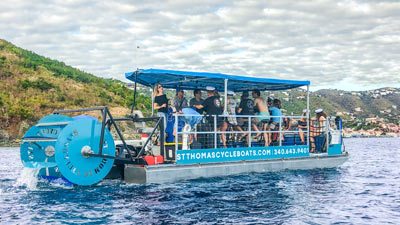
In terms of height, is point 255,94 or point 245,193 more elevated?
point 255,94

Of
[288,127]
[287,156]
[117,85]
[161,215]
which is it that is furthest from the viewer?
[117,85]

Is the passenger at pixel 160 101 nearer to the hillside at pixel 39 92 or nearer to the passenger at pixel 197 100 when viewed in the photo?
the passenger at pixel 197 100

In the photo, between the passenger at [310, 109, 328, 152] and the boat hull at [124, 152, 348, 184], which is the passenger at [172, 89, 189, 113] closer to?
the boat hull at [124, 152, 348, 184]

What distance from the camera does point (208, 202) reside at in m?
8.99

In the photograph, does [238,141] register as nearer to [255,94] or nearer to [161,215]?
[255,94]

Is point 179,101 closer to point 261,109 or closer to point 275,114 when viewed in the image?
point 261,109

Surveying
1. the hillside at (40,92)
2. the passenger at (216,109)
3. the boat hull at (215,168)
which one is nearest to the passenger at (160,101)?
the passenger at (216,109)

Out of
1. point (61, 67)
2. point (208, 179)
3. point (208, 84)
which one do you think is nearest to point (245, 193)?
point (208, 179)

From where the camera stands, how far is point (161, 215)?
782 centimetres

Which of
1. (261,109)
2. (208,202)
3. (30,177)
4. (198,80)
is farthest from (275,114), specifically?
(30,177)

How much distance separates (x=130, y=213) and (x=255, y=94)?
722 centimetres

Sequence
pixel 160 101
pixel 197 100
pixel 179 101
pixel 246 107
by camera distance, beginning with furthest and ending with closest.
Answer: pixel 179 101, pixel 246 107, pixel 197 100, pixel 160 101

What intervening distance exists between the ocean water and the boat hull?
180mm

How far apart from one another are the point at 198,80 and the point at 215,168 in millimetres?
3435
